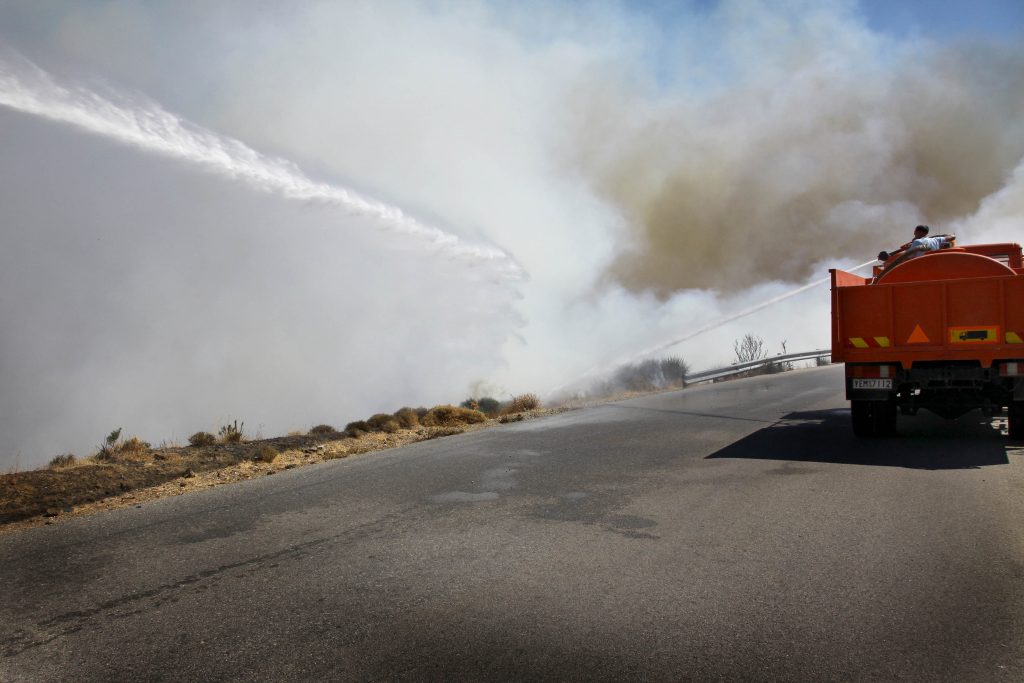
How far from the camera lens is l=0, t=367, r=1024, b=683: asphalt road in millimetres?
3504

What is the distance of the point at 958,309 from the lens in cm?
909

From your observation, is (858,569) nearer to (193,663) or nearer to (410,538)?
(410,538)

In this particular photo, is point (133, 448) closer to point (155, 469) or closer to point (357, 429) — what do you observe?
point (155, 469)

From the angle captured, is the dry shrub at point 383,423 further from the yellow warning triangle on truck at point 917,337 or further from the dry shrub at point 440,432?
the yellow warning triangle on truck at point 917,337

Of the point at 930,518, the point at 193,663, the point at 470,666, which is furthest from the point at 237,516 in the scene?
the point at 930,518

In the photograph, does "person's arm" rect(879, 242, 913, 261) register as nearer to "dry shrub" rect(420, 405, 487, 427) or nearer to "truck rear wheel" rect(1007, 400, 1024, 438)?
"truck rear wheel" rect(1007, 400, 1024, 438)

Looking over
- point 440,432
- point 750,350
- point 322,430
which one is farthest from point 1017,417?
point 750,350

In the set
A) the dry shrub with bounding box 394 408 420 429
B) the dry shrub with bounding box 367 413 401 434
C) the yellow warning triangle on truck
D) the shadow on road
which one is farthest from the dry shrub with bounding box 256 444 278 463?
the yellow warning triangle on truck

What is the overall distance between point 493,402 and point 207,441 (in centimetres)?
1045

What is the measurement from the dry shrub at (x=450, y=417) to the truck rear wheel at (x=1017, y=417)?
327 inches

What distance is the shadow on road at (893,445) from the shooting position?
8.05m

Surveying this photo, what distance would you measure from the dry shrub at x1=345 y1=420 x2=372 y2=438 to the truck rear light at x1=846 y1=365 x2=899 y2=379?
7.33 m

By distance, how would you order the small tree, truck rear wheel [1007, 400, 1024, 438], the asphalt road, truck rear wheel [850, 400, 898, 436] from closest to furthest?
1. the asphalt road
2. truck rear wheel [1007, 400, 1024, 438]
3. truck rear wheel [850, 400, 898, 436]
4. the small tree

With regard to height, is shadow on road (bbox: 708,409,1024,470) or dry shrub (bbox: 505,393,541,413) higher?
dry shrub (bbox: 505,393,541,413)
